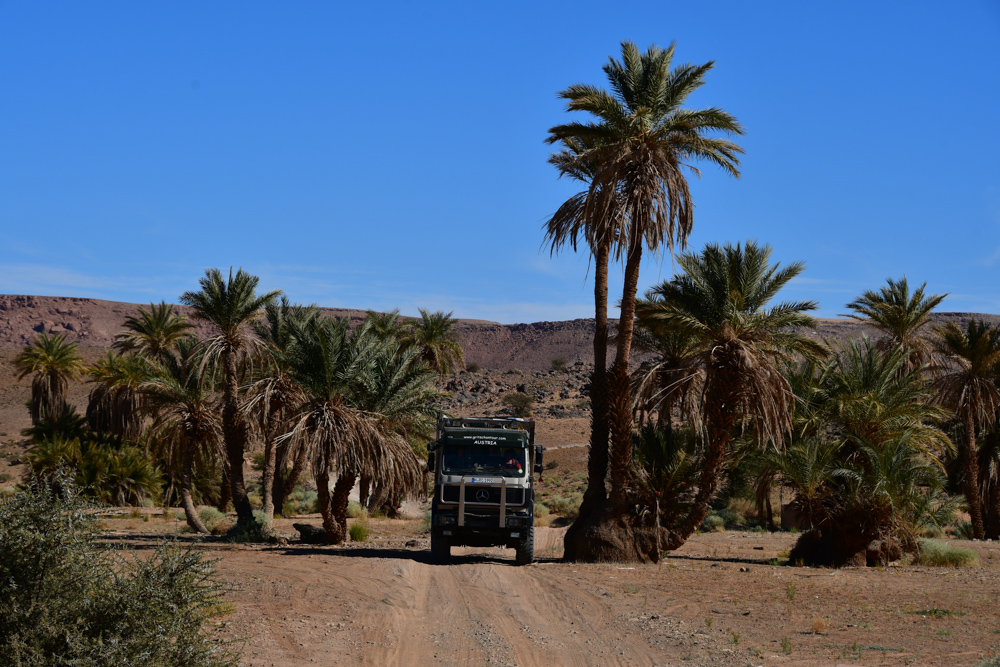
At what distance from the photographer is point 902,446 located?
845 inches

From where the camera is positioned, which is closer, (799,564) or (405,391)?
(799,564)

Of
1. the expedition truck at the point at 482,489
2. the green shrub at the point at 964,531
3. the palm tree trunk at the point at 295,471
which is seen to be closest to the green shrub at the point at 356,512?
the palm tree trunk at the point at 295,471

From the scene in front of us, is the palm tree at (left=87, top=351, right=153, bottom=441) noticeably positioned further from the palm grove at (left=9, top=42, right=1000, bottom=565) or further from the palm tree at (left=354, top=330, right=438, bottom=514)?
the palm tree at (left=354, top=330, right=438, bottom=514)

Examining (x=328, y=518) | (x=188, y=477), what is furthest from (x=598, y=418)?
(x=188, y=477)

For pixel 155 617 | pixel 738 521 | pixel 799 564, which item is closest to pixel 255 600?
pixel 155 617

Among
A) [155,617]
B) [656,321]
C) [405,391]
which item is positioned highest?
[656,321]

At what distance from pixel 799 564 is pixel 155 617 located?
60.3 feet

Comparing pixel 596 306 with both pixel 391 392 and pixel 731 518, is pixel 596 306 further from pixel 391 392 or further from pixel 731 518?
pixel 731 518

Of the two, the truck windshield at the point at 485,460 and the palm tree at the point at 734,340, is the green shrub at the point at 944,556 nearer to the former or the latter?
the palm tree at the point at 734,340

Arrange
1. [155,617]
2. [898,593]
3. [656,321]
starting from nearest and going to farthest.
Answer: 1. [155,617]
2. [898,593]
3. [656,321]

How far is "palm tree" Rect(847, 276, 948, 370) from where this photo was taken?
3469 centimetres

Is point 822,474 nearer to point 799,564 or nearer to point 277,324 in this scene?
point 799,564

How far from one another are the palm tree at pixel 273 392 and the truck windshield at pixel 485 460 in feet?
15.6

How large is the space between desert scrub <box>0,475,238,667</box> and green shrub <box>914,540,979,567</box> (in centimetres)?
2063
